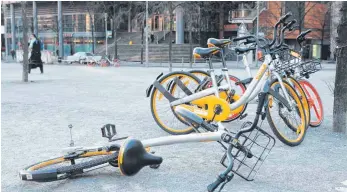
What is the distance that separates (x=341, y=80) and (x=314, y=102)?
857mm

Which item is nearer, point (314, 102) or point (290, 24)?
point (290, 24)

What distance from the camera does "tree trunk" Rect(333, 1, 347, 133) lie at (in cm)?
611

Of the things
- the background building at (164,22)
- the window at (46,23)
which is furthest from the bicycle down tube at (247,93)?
the window at (46,23)

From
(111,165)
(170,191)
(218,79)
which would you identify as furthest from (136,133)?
(170,191)

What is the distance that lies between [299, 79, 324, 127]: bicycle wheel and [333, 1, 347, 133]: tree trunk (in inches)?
21.2

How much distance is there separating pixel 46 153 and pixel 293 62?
3.50m

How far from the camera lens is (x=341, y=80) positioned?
6.23 m

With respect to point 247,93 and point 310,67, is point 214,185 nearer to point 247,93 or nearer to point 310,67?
point 247,93

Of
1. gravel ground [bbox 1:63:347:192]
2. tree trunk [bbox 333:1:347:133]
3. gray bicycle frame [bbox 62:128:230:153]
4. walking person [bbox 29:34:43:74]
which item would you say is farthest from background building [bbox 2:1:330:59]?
gray bicycle frame [bbox 62:128:230:153]

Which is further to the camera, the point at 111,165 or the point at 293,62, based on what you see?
the point at 293,62

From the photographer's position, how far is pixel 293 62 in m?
6.23

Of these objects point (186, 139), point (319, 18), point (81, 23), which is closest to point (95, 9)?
point (81, 23)

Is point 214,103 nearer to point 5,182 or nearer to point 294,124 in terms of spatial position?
point 294,124

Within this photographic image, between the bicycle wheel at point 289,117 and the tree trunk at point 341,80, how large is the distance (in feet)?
3.37
